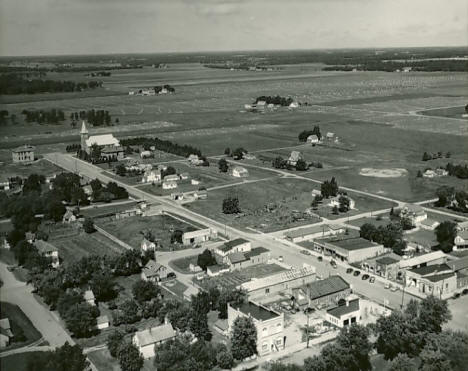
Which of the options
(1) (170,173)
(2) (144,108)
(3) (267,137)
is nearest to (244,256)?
(1) (170,173)

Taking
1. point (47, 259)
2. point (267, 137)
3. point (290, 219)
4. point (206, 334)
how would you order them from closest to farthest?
point (206, 334) < point (47, 259) < point (290, 219) < point (267, 137)

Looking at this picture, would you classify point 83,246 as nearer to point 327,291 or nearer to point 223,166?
point 327,291

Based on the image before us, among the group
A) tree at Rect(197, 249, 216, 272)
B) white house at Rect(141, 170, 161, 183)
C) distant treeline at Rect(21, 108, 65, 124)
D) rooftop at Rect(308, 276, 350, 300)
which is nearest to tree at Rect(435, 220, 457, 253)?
rooftop at Rect(308, 276, 350, 300)

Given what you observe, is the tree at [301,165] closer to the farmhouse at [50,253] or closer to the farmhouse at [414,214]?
the farmhouse at [414,214]

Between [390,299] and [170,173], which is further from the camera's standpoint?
[170,173]

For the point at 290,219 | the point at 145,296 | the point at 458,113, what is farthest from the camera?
the point at 458,113

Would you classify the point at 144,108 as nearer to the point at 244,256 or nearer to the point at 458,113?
the point at 458,113

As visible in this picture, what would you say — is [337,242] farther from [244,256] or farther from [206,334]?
[206,334]

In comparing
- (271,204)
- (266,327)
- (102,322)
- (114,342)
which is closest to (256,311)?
(266,327)
